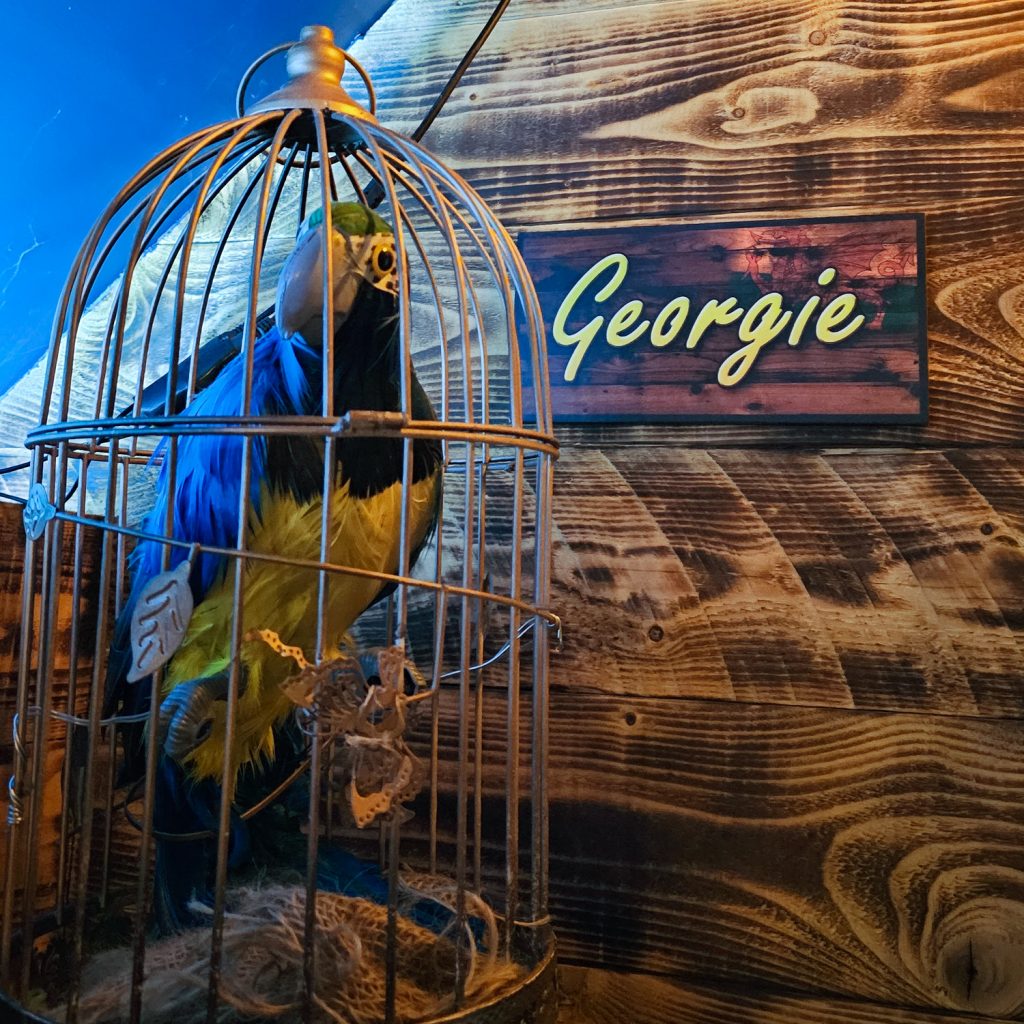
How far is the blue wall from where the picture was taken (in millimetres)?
939

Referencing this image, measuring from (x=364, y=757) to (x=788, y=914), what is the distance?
0.52m

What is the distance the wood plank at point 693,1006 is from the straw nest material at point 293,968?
0.85 feet

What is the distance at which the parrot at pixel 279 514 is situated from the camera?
642 mm

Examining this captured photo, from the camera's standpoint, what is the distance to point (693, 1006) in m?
0.84

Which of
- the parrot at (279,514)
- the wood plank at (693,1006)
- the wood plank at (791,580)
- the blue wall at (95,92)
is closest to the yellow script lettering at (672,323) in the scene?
the wood plank at (791,580)

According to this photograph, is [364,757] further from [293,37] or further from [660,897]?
[293,37]

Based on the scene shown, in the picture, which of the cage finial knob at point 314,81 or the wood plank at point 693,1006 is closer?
the cage finial knob at point 314,81

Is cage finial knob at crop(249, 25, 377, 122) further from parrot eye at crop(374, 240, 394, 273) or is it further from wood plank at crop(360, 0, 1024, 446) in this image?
wood plank at crop(360, 0, 1024, 446)

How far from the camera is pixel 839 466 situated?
0.86 m

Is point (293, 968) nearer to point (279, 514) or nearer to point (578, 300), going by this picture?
point (279, 514)

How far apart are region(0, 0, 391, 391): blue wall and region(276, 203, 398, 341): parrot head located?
1.35 ft

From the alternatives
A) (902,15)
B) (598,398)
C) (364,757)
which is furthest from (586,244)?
(364,757)

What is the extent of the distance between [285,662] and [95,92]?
26.4 inches

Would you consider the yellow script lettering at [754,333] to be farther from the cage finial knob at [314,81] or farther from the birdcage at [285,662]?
the cage finial knob at [314,81]
